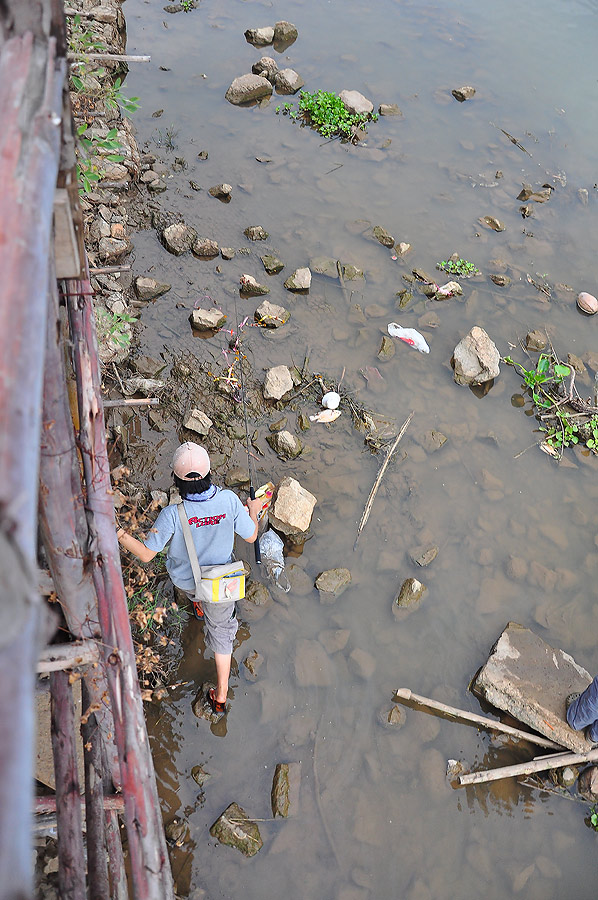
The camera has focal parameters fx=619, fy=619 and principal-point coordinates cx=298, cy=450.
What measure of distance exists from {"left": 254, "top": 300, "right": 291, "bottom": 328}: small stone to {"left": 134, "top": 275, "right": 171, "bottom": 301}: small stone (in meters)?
1.12

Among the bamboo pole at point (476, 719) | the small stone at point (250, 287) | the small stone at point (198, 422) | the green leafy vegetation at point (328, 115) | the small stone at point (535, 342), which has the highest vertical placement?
the green leafy vegetation at point (328, 115)

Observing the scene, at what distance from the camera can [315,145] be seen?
374 inches

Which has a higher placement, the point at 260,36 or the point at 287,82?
the point at 260,36

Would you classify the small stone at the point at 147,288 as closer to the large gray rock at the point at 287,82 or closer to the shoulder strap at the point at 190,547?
the shoulder strap at the point at 190,547

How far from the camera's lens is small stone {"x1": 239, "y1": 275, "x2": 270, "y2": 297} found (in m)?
7.13

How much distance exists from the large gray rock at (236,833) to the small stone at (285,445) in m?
3.02

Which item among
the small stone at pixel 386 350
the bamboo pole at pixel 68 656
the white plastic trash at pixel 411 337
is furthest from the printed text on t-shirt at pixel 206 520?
the white plastic trash at pixel 411 337

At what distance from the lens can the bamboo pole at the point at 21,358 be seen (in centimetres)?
92

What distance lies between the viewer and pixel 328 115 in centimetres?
978

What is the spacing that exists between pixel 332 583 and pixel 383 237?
491 cm

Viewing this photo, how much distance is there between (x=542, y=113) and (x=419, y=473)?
823 centimetres

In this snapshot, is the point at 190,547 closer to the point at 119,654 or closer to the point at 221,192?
the point at 119,654

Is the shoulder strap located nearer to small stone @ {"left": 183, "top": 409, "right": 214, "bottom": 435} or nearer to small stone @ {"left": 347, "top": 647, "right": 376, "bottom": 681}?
small stone @ {"left": 347, "top": 647, "right": 376, "bottom": 681}

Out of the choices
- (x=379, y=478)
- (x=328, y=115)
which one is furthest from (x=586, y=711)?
(x=328, y=115)
